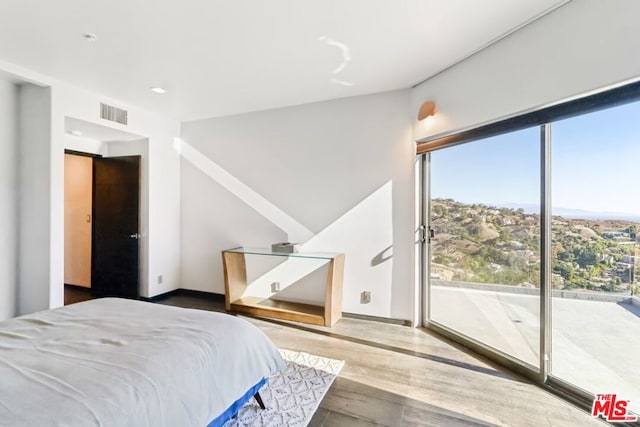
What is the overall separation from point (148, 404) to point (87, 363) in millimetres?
369

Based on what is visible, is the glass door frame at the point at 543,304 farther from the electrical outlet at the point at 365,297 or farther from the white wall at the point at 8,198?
the white wall at the point at 8,198

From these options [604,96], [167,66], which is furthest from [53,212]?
[604,96]

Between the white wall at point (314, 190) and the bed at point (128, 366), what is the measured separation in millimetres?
1867

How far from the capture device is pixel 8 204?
3.05 metres

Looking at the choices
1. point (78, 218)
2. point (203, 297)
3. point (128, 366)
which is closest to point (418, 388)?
point (128, 366)

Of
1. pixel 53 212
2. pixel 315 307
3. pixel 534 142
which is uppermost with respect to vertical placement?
pixel 534 142

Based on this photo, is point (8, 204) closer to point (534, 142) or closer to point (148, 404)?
point (148, 404)

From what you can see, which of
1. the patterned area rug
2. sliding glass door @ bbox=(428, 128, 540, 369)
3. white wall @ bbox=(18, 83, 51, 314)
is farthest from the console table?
white wall @ bbox=(18, 83, 51, 314)

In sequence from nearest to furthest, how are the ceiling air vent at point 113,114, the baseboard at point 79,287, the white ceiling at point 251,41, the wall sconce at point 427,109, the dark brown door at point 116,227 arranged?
the white ceiling at point 251,41 → the wall sconce at point 427,109 → the ceiling air vent at point 113,114 → the dark brown door at point 116,227 → the baseboard at point 79,287

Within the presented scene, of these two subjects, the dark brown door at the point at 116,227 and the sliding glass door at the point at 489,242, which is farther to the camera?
the dark brown door at the point at 116,227

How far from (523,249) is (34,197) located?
15.3 feet

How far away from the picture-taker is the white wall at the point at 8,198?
301cm

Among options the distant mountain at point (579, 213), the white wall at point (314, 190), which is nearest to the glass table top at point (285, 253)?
the white wall at point (314, 190)

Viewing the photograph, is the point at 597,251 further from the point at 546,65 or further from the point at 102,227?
the point at 102,227
